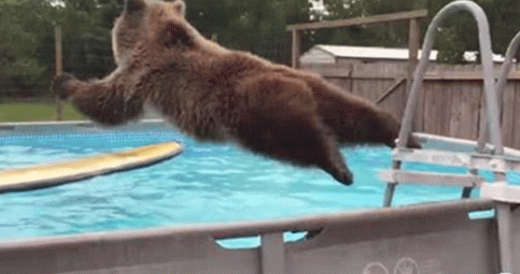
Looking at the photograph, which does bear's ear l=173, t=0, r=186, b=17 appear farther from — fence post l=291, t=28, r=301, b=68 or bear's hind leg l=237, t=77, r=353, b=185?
fence post l=291, t=28, r=301, b=68

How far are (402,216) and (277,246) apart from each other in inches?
17.5

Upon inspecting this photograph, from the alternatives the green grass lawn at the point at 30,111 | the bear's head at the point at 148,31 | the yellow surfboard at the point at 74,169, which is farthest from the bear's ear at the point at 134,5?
the green grass lawn at the point at 30,111

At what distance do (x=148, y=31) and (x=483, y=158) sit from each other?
1.78 m

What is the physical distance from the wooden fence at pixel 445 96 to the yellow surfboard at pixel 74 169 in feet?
10.0

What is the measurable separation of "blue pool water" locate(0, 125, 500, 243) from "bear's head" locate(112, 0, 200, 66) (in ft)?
2.55

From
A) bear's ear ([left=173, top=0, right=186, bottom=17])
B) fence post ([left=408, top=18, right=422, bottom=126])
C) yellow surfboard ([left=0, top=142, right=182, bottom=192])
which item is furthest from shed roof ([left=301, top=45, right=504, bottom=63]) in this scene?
bear's ear ([left=173, top=0, right=186, bottom=17])

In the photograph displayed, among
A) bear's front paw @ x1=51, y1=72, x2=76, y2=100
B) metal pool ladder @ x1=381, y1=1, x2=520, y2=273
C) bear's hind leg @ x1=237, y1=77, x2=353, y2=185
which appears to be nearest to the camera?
metal pool ladder @ x1=381, y1=1, x2=520, y2=273

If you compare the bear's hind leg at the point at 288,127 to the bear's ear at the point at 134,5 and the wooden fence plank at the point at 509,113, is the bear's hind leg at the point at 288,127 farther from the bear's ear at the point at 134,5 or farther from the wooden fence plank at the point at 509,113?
the wooden fence plank at the point at 509,113

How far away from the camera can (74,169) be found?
641 centimetres

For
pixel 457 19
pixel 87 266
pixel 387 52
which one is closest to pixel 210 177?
pixel 87 266

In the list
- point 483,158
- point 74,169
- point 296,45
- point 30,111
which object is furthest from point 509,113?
point 30,111

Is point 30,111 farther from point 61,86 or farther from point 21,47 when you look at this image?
point 61,86

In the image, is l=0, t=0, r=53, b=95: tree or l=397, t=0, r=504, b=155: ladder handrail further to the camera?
l=0, t=0, r=53, b=95: tree

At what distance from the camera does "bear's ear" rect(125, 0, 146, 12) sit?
3.52 meters
